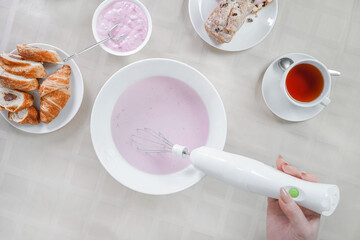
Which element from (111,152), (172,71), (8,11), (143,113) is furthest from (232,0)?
(8,11)

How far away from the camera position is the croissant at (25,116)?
840mm

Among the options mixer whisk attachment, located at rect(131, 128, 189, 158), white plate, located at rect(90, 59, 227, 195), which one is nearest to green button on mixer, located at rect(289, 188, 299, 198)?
white plate, located at rect(90, 59, 227, 195)

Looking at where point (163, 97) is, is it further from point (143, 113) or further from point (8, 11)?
point (8, 11)

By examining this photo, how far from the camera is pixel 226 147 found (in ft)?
2.99

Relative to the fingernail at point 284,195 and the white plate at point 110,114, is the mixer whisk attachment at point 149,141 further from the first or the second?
the fingernail at point 284,195

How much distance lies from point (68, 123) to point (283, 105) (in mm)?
618

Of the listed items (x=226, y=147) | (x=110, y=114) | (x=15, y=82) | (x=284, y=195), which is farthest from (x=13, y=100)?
(x=284, y=195)

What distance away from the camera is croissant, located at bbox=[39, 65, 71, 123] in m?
0.82

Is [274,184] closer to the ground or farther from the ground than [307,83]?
closer to the ground

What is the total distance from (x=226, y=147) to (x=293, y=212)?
296 millimetres

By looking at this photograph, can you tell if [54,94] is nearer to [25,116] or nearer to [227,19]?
[25,116]

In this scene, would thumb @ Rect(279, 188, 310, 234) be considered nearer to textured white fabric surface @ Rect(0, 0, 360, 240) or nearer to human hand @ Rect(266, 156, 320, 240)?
human hand @ Rect(266, 156, 320, 240)

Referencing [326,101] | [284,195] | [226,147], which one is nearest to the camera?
[284,195]

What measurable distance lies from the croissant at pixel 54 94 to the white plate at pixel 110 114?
0.12 metres
